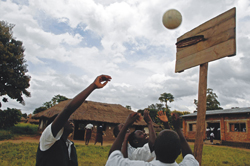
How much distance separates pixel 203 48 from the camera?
342 cm

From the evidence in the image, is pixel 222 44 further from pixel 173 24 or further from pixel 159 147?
pixel 159 147

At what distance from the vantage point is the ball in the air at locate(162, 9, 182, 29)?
3666 mm

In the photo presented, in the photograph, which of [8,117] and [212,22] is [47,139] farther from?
[8,117]

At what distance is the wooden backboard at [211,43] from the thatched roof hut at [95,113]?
1571 cm

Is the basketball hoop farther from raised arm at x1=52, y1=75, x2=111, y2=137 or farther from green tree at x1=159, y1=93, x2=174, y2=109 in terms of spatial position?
green tree at x1=159, y1=93, x2=174, y2=109

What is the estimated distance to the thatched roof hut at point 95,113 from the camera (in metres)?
18.6

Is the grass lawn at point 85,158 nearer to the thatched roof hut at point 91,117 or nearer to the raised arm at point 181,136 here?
the raised arm at point 181,136

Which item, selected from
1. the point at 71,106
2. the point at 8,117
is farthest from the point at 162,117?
the point at 8,117

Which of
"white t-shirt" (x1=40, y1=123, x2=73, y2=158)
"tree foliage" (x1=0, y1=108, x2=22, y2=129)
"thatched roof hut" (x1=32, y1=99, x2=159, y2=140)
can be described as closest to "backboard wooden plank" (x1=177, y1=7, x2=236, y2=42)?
"white t-shirt" (x1=40, y1=123, x2=73, y2=158)

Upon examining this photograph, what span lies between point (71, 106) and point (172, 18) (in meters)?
2.99

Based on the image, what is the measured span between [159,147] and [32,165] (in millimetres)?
6006

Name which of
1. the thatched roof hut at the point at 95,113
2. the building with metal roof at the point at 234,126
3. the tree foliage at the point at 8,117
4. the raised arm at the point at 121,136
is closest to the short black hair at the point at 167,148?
the raised arm at the point at 121,136

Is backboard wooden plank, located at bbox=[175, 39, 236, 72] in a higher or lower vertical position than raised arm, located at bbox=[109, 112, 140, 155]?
higher

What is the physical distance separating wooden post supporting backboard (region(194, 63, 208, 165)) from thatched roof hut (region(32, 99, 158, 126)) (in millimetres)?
15992
